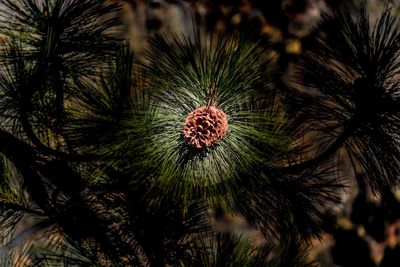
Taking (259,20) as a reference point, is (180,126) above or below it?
below

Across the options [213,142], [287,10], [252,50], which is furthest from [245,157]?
[287,10]

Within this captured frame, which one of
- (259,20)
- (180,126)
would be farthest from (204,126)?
(259,20)

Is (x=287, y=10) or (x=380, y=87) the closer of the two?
(x=380, y=87)

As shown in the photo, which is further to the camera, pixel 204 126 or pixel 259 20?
pixel 259 20

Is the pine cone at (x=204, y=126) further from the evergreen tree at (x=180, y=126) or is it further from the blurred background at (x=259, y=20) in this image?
the blurred background at (x=259, y=20)

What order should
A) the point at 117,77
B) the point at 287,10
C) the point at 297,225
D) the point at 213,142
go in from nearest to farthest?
the point at 213,142
the point at 117,77
the point at 297,225
the point at 287,10

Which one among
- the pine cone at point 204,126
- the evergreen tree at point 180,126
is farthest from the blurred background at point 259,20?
the pine cone at point 204,126

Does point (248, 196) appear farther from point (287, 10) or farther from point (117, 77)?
point (287, 10)

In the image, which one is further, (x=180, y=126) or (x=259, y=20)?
(x=259, y=20)

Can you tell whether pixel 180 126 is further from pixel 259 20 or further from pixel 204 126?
pixel 259 20
